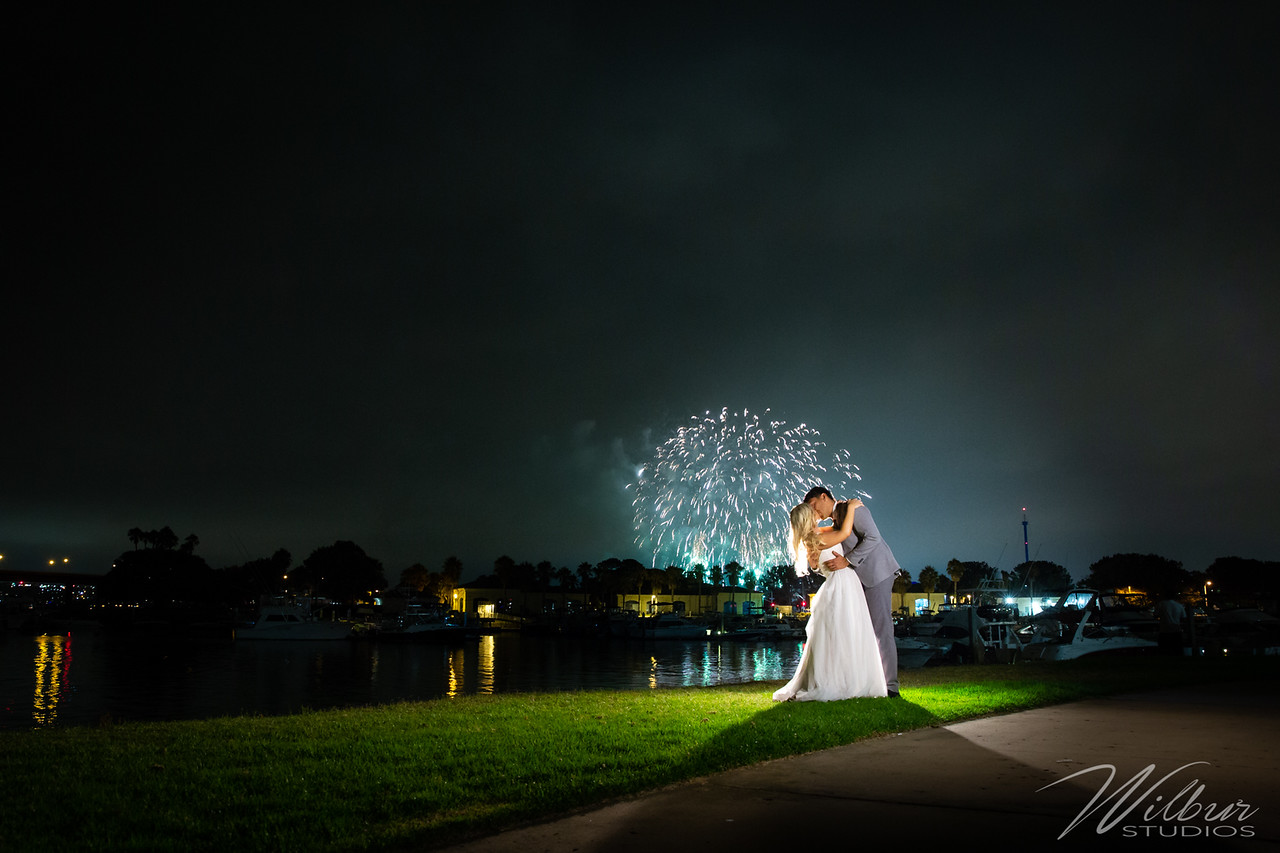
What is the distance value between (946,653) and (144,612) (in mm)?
143311

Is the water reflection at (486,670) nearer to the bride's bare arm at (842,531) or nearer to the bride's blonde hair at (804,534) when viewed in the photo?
the bride's blonde hair at (804,534)

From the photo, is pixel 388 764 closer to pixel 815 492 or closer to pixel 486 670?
pixel 815 492

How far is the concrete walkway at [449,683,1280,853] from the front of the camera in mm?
5277

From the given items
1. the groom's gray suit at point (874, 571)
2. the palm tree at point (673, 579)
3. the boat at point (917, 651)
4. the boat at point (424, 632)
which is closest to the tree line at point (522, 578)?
the palm tree at point (673, 579)

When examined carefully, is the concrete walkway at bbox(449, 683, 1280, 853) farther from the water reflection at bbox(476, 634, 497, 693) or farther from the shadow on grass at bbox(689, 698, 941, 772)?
the water reflection at bbox(476, 634, 497, 693)

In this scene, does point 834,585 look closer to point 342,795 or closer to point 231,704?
point 342,795

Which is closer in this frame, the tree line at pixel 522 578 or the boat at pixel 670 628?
the boat at pixel 670 628

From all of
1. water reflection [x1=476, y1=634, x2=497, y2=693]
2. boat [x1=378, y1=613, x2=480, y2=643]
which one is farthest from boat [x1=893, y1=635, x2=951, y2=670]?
boat [x1=378, y1=613, x2=480, y2=643]

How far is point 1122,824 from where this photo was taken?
5602 millimetres

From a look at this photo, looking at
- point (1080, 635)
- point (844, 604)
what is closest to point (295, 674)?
point (1080, 635)

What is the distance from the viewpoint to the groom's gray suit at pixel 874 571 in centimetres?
1209

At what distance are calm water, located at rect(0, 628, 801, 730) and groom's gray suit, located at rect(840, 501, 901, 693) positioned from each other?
14.3 meters

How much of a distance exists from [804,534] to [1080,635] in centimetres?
3055

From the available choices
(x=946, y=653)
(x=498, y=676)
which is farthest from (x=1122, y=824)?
(x=498, y=676)
